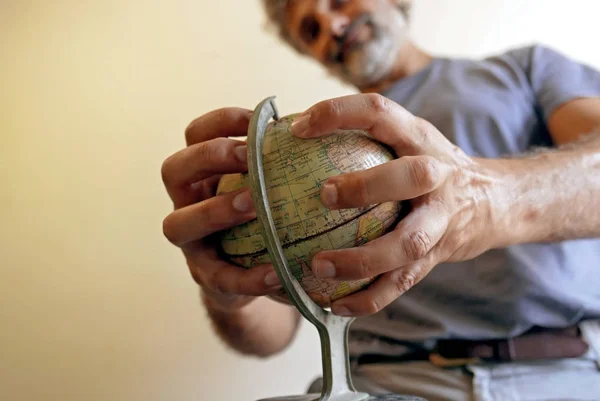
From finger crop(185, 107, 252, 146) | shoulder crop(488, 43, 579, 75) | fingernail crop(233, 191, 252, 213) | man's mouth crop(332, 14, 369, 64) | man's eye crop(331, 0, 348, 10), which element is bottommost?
shoulder crop(488, 43, 579, 75)

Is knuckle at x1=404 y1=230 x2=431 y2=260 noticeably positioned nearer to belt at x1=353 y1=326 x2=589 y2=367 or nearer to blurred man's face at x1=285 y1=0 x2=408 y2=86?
belt at x1=353 y1=326 x2=589 y2=367

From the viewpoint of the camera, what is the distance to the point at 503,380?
1.02 meters

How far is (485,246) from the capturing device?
2.53ft

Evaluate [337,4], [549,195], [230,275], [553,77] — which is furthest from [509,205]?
[337,4]

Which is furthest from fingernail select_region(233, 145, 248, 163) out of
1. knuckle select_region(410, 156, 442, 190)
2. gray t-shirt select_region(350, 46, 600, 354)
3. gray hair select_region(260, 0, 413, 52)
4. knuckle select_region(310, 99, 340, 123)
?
gray hair select_region(260, 0, 413, 52)

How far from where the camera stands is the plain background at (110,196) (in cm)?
124

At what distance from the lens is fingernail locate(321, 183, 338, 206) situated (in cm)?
59

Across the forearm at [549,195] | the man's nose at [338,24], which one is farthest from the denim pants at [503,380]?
the man's nose at [338,24]

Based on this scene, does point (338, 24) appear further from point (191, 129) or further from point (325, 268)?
point (325, 268)

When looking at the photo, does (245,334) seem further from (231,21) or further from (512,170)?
(231,21)

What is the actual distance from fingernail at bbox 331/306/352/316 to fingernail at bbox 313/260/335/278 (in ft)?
0.30

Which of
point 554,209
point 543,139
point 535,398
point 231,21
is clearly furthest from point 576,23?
point 535,398

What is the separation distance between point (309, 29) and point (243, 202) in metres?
1.18

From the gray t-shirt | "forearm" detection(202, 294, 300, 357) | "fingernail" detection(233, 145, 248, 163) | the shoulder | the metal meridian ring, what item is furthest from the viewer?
the shoulder
